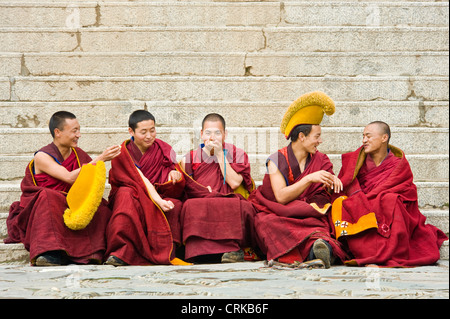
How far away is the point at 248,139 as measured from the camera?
5980mm

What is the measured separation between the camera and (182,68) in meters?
6.66

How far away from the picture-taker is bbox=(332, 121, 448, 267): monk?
177 inches

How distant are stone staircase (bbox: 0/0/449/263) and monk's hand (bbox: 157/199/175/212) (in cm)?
130

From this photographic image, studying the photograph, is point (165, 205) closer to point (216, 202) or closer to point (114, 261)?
point (216, 202)

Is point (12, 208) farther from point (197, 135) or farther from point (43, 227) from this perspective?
point (197, 135)

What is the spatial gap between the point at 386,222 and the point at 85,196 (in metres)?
2.11

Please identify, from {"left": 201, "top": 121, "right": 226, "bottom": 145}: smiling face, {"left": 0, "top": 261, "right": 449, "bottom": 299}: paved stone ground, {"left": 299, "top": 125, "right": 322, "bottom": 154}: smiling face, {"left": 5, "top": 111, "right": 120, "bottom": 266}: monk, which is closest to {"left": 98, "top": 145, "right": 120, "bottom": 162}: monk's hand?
{"left": 5, "top": 111, "right": 120, "bottom": 266}: monk

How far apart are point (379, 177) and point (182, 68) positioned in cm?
257

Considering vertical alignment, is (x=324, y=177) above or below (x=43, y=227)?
above

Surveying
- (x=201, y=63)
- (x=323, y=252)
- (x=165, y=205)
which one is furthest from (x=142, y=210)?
(x=201, y=63)

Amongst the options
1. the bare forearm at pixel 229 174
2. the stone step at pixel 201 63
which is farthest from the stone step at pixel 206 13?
the bare forearm at pixel 229 174

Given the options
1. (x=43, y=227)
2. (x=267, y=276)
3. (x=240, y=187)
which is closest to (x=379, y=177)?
(x=240, y=187)

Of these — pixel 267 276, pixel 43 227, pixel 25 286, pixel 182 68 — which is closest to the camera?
pixel 25 286

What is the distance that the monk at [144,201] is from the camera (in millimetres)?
4586
